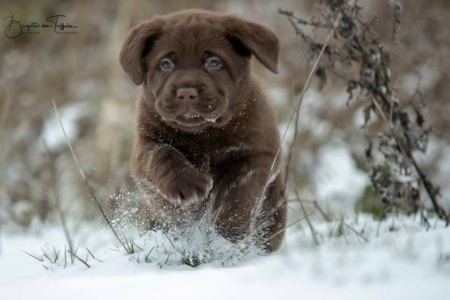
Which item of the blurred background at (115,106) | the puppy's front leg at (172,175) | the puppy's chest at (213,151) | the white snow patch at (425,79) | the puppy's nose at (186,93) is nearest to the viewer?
the puppy's front leg at (172,175)

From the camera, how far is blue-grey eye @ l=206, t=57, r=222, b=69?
4.17 m

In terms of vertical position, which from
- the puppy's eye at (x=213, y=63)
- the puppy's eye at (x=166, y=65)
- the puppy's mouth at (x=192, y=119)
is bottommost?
the puppy's mouth at (x=192, y=119)

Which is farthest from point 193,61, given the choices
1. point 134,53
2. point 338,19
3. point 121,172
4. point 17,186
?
point 17,186

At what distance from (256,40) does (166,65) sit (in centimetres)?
58

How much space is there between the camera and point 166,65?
13.8ft

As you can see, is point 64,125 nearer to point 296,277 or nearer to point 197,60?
point 197,60

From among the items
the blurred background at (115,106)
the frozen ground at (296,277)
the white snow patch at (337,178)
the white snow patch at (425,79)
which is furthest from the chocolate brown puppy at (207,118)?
the white snow patch at (425,79)

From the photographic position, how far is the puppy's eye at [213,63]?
13.7 feet

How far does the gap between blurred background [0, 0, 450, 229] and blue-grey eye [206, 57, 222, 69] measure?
260 cm

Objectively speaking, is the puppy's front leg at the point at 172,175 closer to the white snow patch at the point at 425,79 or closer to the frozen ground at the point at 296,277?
the frozen ground at the point at 296,277

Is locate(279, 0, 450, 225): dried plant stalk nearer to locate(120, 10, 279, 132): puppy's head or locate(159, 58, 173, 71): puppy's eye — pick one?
locate(120, 10, 279, 132): puppy's head

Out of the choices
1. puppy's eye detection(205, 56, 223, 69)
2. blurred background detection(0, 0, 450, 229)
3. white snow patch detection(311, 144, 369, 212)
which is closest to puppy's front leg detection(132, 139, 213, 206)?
puppy's eye detection(205, 56, 223, 69)

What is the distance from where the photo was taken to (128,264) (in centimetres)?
359

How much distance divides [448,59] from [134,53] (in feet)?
19.0
